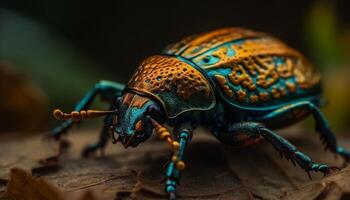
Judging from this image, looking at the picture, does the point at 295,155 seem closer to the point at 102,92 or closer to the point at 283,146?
the point at 283,146

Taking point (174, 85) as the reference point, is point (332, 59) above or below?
below

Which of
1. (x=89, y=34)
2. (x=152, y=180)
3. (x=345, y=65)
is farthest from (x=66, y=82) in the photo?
(x=152, y=180)

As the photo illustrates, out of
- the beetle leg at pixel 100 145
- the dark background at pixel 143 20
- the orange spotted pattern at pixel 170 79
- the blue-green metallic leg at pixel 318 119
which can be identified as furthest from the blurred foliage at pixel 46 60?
the blue-green metallic leg at pixel 318 119

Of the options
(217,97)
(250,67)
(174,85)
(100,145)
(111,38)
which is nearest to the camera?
(174,85)

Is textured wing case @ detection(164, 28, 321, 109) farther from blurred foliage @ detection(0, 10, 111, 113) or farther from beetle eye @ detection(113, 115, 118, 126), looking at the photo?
blurred foliage @ detection(0, 10, 111, 113)

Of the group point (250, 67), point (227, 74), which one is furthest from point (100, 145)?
point (250, 67)

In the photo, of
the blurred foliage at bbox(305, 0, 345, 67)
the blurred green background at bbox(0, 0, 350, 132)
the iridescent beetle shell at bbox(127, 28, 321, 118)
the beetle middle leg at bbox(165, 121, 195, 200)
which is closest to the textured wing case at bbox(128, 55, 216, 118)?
the iridescent beetle shell at bbox(127, 28, 321, 118)

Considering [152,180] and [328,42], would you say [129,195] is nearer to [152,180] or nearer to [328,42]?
[152,180]
